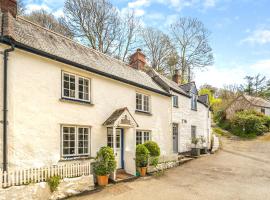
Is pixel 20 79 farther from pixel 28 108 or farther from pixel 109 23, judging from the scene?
pixel 109 23

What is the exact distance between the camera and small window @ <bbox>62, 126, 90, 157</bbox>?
35.7ft

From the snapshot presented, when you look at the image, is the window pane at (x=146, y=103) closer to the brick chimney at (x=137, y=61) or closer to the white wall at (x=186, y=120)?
the white wall at (x=186, y=120)

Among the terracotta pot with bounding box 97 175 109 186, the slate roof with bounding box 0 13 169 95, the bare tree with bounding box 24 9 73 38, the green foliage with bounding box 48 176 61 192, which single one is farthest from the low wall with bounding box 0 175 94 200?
the bare tree with bounding box 24 9 73 38

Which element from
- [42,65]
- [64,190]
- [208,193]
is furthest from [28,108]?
[208,193]

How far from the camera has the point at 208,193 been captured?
10.4m

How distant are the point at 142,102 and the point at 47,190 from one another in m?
8.82

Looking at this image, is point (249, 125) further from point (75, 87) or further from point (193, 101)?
point (75, 87)

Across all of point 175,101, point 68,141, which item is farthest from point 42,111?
point 175,101

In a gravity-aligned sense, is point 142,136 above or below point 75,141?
below

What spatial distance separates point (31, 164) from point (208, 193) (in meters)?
7.73

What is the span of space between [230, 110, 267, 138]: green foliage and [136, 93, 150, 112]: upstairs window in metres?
24.2

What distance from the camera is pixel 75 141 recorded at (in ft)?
36.8

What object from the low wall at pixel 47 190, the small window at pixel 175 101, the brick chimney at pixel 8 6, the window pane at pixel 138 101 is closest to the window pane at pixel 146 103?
the window pane at pixel 138 101

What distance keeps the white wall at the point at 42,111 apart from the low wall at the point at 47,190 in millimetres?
1018
